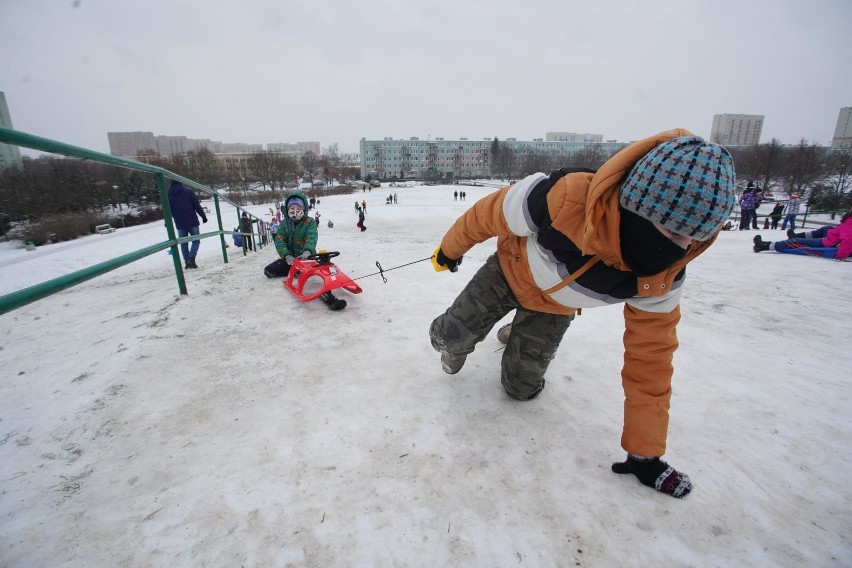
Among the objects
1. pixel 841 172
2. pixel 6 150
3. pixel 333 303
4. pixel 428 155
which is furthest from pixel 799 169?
pixel 428 155

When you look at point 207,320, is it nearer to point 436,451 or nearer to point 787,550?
point 436,451

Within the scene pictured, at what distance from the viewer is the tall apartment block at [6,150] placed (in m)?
2.09

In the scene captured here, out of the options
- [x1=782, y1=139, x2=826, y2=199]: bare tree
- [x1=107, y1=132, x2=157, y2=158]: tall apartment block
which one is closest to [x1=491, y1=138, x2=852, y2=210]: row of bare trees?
[x1=782, y1=139, x2=826, y2=199]: bare tree

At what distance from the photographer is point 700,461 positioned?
5.66 feet

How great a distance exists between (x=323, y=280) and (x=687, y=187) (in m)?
3.24

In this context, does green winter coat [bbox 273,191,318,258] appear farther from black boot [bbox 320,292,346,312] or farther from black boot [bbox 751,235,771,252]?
black boot [bbox 751,235,771,252]

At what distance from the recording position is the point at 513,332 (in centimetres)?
224

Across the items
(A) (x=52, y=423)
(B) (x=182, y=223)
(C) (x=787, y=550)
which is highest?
(B) (x=182, y=223)

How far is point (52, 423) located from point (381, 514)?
1674mm

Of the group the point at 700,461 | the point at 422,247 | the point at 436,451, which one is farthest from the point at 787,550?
the point at 422,247

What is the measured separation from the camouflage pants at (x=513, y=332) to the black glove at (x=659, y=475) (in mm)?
630

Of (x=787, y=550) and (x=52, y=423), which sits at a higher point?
(x=52, y=423)

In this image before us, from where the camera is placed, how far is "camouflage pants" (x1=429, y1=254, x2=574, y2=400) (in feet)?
7.00

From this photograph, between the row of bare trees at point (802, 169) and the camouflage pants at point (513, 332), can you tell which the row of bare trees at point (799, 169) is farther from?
the camouflage pants at point (513, 332)
